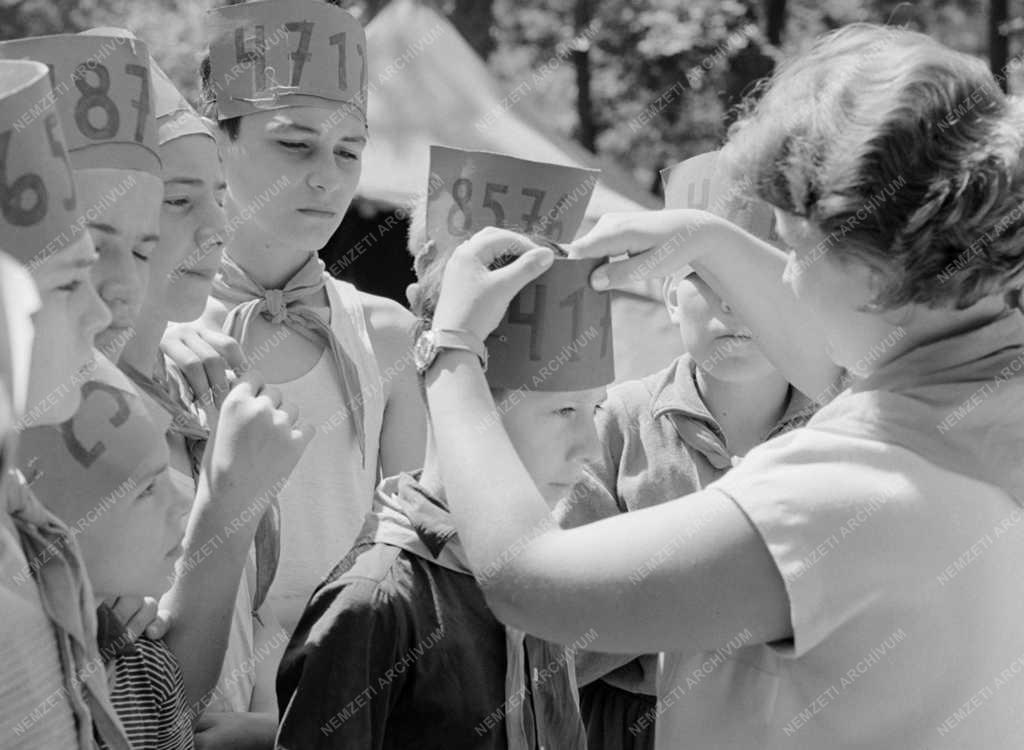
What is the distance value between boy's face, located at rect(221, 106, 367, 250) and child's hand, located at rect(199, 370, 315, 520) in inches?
39.7

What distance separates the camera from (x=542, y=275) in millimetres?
2178

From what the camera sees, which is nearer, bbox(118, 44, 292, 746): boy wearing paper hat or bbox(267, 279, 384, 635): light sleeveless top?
bbox(118, 44, 292, 746): boy wearing paper hat

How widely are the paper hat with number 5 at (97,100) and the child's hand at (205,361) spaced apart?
0.37 metres

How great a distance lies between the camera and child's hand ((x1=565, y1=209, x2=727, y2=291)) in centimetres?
208

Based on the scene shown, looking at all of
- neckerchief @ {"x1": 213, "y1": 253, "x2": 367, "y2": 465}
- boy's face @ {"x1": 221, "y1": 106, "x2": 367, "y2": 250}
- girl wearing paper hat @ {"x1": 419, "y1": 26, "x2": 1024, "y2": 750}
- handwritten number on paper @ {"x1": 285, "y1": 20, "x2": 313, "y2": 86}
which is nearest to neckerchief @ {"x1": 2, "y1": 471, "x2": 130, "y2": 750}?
girl wearing paper hat @ {"x1": 419, "y1": 26, "x2": 1024, "y2": 750}

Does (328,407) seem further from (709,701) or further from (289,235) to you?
(709,701)

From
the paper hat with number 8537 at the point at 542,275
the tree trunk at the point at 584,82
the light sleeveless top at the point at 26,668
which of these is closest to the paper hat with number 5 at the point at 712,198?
the paper hat with number 8537 at the point at 542,275

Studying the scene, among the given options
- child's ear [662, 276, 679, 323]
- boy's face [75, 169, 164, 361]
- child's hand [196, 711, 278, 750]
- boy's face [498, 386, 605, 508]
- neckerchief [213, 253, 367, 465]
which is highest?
boy's face [75, 169, 164, 361]

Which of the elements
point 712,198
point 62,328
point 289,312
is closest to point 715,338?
point 712,198

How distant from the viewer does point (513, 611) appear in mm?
1673

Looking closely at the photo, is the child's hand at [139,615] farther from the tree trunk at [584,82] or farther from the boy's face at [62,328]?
the tree trunk at [584,82]

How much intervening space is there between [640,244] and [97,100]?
0.94 m

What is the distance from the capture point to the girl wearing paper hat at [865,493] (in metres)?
1.59

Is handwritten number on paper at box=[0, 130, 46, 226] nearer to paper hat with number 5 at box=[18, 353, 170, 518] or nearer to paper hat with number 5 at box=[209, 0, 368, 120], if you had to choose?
paper hat with number 5 at box=[18, 353, 170, 518]
